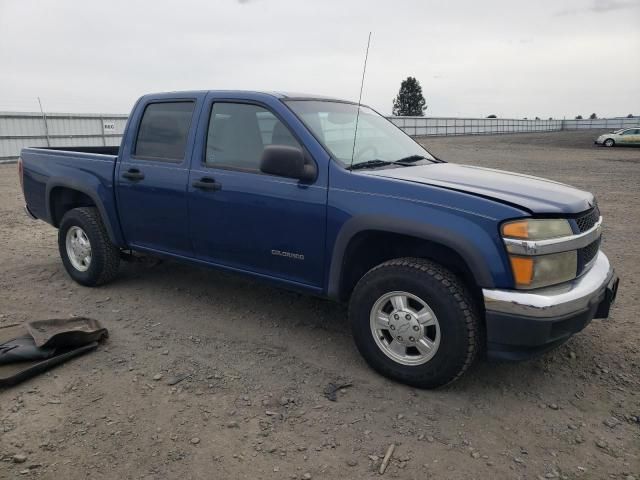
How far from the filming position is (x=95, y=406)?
10.2ft

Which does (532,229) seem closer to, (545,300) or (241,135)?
(545,300)

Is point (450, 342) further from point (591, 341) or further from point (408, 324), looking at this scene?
point (591, 341)

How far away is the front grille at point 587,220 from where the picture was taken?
321cm

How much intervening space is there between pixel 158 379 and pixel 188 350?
44 cm

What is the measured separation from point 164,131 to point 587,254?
3.38 m

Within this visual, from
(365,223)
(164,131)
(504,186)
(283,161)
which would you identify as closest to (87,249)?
(164,131)

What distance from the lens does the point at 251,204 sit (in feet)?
12.5

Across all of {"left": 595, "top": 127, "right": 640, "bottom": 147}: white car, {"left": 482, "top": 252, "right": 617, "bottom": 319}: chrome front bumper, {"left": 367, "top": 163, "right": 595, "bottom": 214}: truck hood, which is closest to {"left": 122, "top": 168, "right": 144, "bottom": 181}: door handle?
{"left": 367, "top": 163, "right": 595, "bottom": 214}: truck hood

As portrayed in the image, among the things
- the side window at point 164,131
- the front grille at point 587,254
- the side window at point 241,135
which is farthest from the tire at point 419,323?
the side window at point 164,131

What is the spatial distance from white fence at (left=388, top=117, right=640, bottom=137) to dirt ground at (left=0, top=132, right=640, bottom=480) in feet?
128

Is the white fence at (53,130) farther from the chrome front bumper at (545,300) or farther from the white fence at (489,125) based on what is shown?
the white fence at (489,125)

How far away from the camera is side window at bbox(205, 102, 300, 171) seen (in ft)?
12.7

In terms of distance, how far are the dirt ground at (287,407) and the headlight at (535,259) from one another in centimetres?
78

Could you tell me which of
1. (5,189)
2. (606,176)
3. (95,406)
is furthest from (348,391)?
(606,176)
